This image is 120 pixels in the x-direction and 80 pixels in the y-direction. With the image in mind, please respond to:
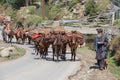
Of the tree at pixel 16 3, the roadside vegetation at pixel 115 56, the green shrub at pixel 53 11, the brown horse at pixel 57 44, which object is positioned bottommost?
the roadside vegetation at pixel 115 56

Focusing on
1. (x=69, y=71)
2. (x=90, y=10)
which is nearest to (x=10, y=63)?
(x=69, y=71)

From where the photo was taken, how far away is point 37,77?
21141mm

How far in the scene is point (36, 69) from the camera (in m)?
23.9

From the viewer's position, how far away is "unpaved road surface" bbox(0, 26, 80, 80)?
21.3 meters

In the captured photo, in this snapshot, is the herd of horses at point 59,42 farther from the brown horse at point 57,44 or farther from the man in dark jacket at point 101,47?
the man in dark jacket at point 101,47

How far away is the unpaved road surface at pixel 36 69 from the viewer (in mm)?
21328

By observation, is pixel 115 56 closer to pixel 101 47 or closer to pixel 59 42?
pixel 59 42

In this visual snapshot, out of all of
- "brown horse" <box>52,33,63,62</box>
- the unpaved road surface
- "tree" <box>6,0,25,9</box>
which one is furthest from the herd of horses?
"tree" <box>6,0,25,9</box>

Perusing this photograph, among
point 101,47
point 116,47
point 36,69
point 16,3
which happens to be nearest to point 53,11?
point 16,3

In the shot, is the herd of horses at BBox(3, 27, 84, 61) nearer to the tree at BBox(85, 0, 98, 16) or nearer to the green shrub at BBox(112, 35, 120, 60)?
the green shrub at BBox(112, 35, 120, 60)

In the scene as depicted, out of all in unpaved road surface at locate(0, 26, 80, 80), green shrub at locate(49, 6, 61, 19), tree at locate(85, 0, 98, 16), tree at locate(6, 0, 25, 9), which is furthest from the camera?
tree at locate(6, 0, 25, 9)

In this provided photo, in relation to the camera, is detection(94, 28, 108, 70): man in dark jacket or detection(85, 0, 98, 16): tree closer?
detection(94, 28, 108, 70): man in dark jacket

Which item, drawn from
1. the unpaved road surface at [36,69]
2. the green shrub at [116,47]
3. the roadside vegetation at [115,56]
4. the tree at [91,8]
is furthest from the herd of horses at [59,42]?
the tree at [91,8]

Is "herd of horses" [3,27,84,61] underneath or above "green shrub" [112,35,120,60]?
above
